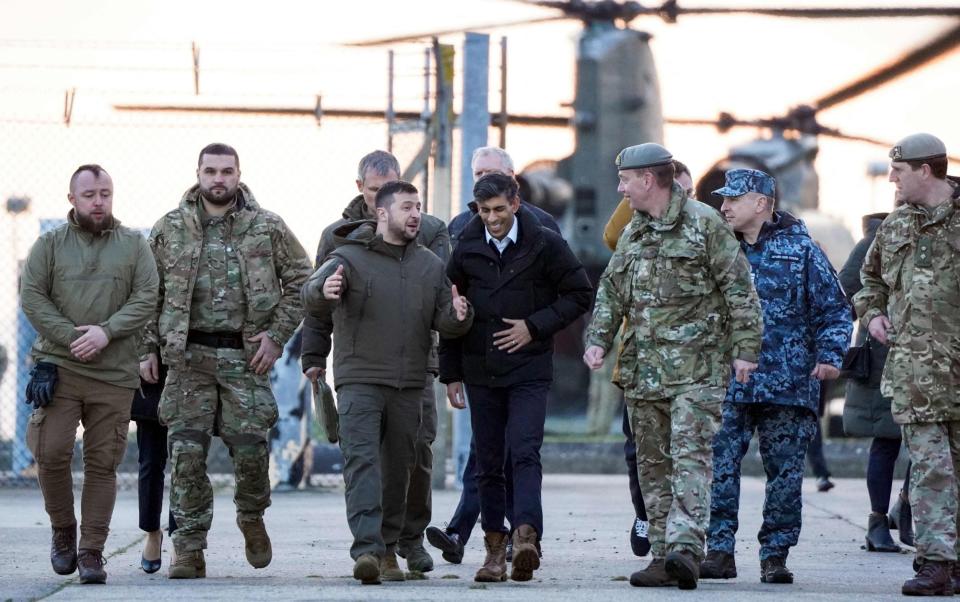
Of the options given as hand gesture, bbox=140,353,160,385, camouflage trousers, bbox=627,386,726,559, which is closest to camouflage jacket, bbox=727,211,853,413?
camouflage trousers, bbox=627,386,726,559

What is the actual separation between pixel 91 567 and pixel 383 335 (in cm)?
150

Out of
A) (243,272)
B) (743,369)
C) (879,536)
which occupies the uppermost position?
(243,272)

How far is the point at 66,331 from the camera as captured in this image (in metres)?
7.57

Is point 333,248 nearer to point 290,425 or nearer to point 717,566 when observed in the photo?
point 717,566

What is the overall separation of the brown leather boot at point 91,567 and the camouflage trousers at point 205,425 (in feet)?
1.23

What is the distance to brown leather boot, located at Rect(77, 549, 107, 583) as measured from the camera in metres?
7.50

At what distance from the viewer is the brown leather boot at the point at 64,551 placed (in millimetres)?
7672

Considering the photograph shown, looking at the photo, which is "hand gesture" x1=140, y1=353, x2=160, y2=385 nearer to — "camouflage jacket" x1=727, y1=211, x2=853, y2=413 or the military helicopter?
"camouflage jacket" x1=727, y1=211, x2=853, y2=413

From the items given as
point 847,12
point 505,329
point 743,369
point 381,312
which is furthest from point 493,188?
point 847,12

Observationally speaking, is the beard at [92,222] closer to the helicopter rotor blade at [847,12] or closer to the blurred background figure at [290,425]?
the blurred background figure at [290,425]

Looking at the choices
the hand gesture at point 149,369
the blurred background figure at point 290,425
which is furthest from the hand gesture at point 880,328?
the blurred background figure at point 290,425

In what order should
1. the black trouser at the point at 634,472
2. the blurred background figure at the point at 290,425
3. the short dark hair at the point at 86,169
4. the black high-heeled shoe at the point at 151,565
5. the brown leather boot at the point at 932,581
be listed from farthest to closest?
1. the blurred background figure at the point at 290,425
2. the black trouser at the point at 634,472
3. the black high-heeled shoe at the point at 151,565
4. the short dark hair at the point at 86,169
5. the brown leather boot at the point at 932,581

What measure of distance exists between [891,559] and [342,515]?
364 centimetres

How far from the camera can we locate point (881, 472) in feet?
31.2
